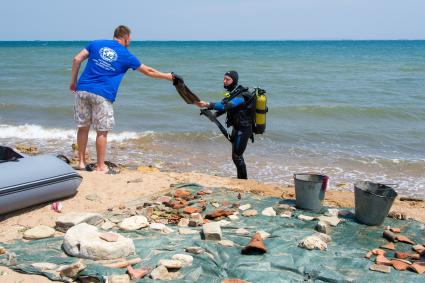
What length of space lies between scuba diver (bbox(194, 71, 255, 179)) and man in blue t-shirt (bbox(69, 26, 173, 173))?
0.80 m

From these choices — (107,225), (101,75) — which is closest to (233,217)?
(107,225)

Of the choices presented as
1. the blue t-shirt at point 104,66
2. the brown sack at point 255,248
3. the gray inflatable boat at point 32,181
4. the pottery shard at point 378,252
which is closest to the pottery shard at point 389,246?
the pottery shard at point 378,252

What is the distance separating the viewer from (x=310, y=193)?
5684 mm

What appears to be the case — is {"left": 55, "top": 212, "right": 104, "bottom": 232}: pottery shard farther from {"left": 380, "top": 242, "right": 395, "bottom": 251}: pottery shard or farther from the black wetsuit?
{"left": 380, "top": 242, "right": 395, "bottom": 251}: pottery shard

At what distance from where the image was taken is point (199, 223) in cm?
515

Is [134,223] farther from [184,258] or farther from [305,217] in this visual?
[305,217]

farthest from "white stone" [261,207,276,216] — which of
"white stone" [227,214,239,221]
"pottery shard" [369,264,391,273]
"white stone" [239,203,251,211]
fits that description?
"pottery shard" [369,264,391,273]

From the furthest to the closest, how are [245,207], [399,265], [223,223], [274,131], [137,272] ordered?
[274,131]
[245,207]
[223,223]
[399,265]
[137,272]

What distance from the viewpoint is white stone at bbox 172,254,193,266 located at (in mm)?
4094

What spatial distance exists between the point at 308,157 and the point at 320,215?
5.14m

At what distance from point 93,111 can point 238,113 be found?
2011 mm

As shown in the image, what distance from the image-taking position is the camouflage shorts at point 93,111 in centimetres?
651

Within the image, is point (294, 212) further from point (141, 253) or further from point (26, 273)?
point (26, 273)

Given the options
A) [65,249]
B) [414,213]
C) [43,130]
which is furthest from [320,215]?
[43,130]
